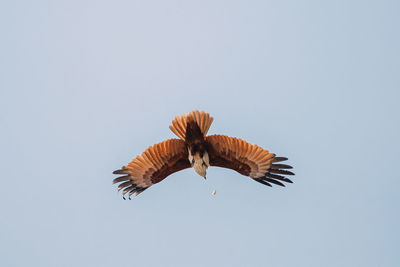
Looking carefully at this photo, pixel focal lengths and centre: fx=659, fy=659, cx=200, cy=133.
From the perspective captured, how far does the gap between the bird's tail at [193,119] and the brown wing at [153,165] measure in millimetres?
297

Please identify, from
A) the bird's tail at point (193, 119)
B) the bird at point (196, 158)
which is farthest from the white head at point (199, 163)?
the bird's tail at point (193, 119)

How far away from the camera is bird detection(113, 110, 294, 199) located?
13.6m

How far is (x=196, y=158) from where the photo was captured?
1376 cm

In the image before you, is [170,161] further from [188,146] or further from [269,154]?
[269,154]

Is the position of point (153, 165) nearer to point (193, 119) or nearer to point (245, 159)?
point (193, 119)

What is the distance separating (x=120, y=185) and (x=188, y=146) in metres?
1.80

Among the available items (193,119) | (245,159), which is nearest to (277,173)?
(245,159)

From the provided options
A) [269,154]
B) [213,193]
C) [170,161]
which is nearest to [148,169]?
[170,161]

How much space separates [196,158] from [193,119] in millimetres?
846

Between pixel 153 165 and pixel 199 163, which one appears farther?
pixel 153 165

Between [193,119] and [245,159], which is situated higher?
[193,119]

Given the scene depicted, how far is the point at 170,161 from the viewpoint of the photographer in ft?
46.3

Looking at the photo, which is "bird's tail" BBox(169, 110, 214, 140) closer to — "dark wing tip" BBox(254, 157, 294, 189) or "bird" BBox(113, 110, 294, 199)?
"bird" BBox(113, 110, 294, 199)

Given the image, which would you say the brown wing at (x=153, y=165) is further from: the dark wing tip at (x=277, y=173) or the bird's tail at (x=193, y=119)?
the dark wing tip at (x=277, y=173)
